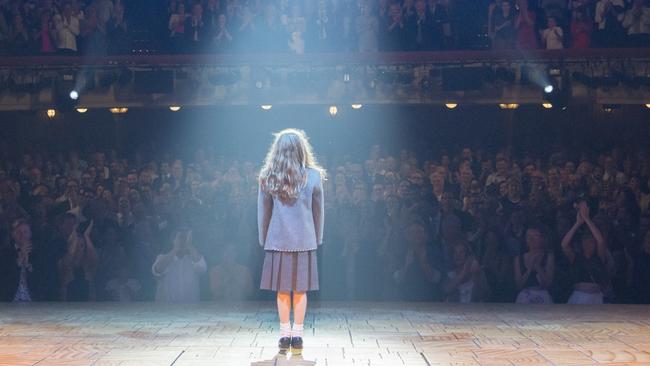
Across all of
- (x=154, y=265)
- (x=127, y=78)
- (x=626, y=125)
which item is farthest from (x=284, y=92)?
(x=626, y=125)

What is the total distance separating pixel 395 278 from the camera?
37.3 feet

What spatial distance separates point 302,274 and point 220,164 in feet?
23.8

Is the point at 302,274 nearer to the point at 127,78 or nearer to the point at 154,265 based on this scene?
the point at 154,265

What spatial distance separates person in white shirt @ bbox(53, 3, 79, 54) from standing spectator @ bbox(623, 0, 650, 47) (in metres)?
7.74

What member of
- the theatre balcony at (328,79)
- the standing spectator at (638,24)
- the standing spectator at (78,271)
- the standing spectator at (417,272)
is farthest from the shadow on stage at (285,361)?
the standing spectator at (638,24)

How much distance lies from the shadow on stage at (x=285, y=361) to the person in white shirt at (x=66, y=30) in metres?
7.93

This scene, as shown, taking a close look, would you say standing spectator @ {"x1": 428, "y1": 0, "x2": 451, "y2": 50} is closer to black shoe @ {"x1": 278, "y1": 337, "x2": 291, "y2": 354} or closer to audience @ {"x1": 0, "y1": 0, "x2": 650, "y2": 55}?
audience @ {"x1": 0, "y1": 0, "x2": 650, "y2": 55}

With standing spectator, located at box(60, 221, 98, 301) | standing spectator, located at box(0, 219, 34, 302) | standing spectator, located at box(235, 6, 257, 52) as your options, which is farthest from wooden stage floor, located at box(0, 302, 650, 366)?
standing spectator, located at box(235, 6, 257, 52)

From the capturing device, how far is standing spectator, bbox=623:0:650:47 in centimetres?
1197

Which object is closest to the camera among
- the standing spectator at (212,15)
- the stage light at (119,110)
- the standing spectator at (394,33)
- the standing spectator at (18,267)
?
the standing spectator at (18,267)

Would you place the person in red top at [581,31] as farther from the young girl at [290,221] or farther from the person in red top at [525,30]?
the young girl at [290,221]

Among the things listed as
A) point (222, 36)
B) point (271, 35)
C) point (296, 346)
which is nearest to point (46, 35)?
point (222, 36)

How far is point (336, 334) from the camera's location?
7.41 meters

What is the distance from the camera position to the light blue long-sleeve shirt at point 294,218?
572 cm
